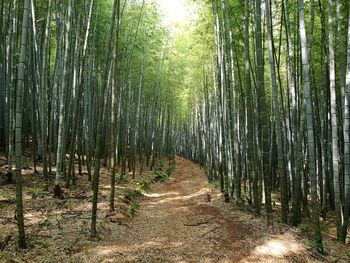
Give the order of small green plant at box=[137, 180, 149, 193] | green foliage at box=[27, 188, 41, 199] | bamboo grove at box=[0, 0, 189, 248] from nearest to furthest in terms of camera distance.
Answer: bamboo grove at box=[0, 0, 189, 248]
green foliage at box=[27, 188, 41, 199]
small green plant at box=[137, 180, 149, 193]

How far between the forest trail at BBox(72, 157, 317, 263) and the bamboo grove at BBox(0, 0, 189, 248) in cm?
53

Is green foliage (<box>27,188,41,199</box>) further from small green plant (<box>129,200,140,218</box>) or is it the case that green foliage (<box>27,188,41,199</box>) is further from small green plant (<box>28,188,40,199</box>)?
small green plant (<box>129,200,140,218</box>)

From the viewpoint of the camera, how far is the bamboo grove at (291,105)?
4391 millimetres

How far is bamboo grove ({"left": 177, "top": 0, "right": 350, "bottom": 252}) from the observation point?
439 centimetres

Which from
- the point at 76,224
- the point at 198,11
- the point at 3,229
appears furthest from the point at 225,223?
the point at 198,11

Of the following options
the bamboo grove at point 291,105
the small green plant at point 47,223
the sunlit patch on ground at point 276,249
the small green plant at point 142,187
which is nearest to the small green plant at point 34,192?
the small green plant at point 47,223

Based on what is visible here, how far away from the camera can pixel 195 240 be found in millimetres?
4270

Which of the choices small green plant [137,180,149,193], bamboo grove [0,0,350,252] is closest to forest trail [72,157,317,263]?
bamboo grove [0,0,350,252]

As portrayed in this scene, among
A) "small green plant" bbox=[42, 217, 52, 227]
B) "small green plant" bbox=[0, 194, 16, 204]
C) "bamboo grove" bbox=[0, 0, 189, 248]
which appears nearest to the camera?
"small green plant" bbox=[42, 217, 52, 227]

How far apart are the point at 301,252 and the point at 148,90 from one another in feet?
36.5

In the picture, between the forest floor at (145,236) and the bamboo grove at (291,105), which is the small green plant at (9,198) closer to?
the forest floor at (145,236)

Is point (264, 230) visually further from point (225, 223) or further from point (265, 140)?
point (265, 140)

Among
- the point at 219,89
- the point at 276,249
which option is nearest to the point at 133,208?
the point at 276,249

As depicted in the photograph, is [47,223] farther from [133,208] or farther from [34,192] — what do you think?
[133,208]
